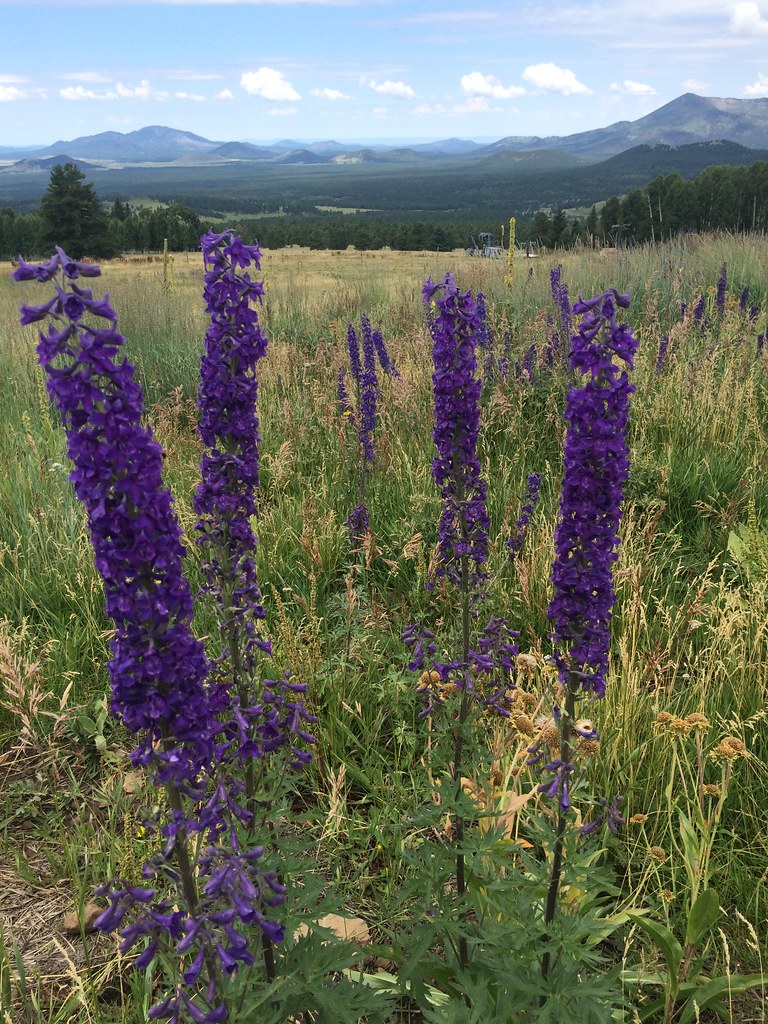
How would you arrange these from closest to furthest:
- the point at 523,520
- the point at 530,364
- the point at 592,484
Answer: the point at 592,484, the point at 523,520, the point at 530,364

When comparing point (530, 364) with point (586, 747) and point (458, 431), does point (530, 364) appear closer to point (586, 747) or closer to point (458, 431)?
point (458, 431)

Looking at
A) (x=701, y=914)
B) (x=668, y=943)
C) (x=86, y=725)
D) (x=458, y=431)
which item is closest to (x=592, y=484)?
(x=458, y=431)

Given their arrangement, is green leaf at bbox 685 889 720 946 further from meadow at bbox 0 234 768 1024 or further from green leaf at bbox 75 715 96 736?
green leaf at bbox 75 715 96 736

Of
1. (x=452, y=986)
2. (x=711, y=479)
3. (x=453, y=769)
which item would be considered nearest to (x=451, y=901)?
(x=452, y=986)

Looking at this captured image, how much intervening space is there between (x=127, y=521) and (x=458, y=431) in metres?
1.42

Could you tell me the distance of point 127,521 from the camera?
149 centimetres

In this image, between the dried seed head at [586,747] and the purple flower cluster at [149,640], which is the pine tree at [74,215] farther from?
the purple flower cluster at [149,640]

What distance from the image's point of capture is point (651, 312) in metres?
9.26

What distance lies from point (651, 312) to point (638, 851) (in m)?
7.88

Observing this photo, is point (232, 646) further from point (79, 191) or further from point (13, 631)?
point (79, 191)

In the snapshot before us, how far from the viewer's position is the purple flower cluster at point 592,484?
1914 millimetres

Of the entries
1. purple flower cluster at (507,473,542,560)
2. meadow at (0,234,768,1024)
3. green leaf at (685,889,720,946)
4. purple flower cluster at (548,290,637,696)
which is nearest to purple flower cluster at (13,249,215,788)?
meadow at (0,234,768,1024)

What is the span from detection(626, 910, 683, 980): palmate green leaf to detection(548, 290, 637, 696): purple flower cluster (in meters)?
1.05

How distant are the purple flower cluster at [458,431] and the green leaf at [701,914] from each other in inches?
51.4
